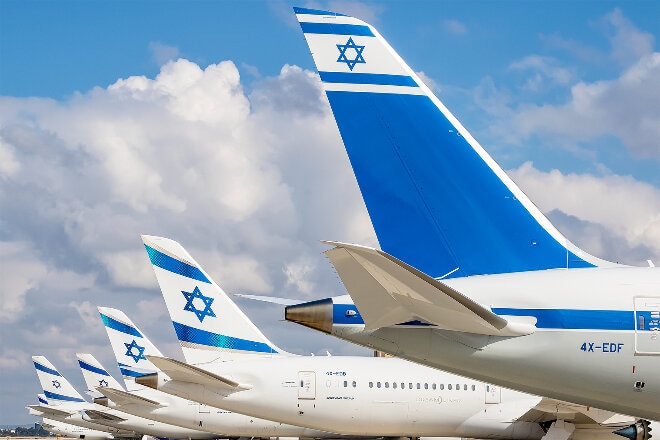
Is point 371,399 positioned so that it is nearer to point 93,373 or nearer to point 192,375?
point 192,375

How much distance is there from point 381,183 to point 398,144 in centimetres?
53

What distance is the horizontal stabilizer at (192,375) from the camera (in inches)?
949

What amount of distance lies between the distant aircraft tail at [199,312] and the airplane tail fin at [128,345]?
9943 millimetres

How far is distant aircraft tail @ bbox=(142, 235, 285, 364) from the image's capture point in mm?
28344

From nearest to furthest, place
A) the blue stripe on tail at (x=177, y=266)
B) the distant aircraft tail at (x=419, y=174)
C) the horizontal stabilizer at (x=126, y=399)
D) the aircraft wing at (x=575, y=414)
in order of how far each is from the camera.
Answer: the distant aircraft tail at (x=419, y=174) < the aircraft wing at (x=575, y=414) < the blue stripe on tail at (x=177, y=266) < the horizontal stabilizer at (x=126, y=399)

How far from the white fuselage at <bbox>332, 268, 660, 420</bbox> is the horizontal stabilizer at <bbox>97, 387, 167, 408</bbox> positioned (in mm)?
21600

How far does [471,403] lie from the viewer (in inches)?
1042

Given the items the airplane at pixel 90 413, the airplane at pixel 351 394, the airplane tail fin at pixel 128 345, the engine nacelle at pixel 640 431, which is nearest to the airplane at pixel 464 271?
the engine nacelle at pixel 640 431

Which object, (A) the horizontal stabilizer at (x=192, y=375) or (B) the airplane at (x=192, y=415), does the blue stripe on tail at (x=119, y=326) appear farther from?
(A) the horizontal stabilizer at (x=192, y=375)

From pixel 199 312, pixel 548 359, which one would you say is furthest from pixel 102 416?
pixel 548 359

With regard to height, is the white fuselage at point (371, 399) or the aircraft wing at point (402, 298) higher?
the white fuselage at point (371, 399)

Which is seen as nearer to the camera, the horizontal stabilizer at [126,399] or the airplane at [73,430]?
the horizontal stabilizer at [126,399]

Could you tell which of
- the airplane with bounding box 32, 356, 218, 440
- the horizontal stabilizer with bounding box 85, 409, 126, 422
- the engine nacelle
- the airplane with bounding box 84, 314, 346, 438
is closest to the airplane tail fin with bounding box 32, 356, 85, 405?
the airplane with bounding box 32, 356, 218, 440

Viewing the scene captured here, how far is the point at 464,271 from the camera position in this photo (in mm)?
11031
